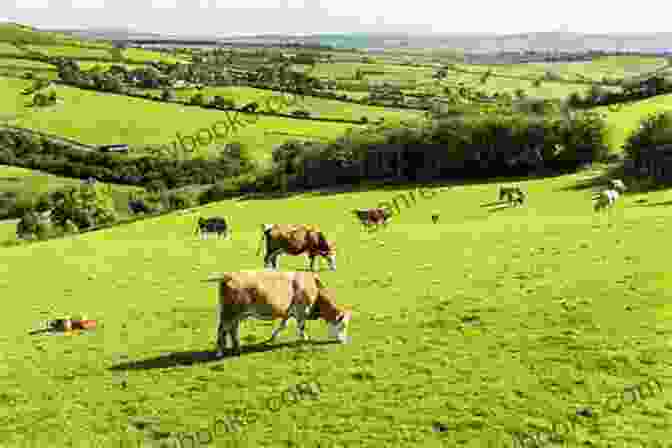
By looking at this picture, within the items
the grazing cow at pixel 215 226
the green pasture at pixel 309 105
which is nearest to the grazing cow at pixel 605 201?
the grazing cow at pixel 215 226

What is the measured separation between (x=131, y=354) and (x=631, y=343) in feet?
45.0

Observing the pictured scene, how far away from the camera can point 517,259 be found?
27906mm

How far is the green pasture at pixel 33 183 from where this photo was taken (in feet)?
356

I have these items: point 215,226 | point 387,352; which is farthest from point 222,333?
point 215,226

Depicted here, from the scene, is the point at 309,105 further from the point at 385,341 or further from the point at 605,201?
the point at 385,341

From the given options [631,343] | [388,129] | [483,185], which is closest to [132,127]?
[388,129]

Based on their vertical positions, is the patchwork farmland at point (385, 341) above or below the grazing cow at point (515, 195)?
above

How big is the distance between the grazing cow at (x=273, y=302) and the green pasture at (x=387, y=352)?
0.66 meters

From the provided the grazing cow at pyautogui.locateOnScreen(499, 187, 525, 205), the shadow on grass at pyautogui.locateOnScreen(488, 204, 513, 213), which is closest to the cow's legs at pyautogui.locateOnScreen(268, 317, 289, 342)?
the shadow on grass at pyautogui.locateOnScreen(488, 204, 513, 213)

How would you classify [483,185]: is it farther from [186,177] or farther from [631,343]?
[186,177]

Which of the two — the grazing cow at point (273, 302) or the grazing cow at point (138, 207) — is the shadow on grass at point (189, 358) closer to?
the grazing cow at point (273, 302)

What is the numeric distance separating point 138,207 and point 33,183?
35.7 metres

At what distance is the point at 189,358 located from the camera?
18500mm

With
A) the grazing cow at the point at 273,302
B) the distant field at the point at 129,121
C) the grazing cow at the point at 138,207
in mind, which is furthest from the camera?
the distant field at the point at 129,121
